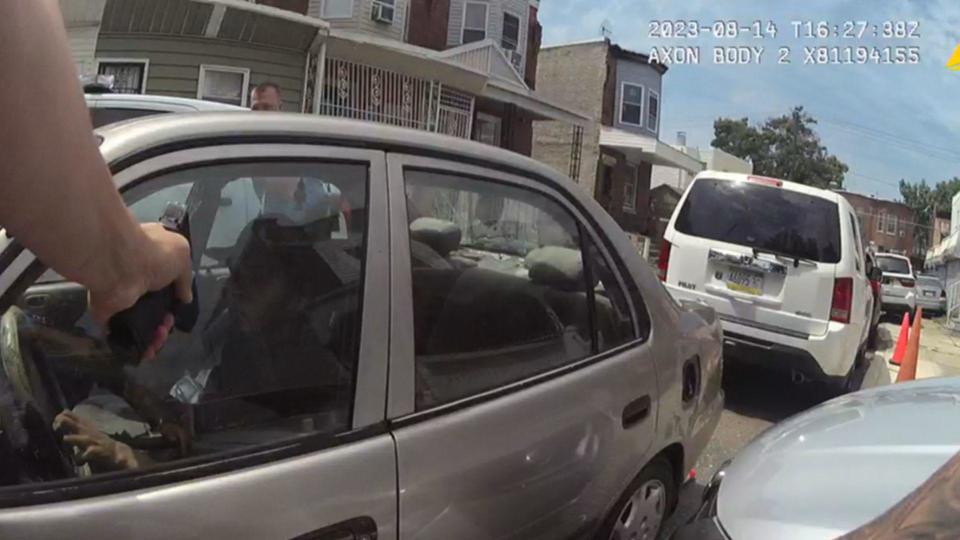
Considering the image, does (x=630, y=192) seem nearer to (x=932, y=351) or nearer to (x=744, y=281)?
(x=932, y=351)

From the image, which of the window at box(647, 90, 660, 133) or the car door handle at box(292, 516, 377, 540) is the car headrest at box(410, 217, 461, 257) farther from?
the window at box(647, 90, 660, 133)

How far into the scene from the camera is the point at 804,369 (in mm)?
5992

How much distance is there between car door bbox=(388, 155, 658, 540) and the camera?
179cm

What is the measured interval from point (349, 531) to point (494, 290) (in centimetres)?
98

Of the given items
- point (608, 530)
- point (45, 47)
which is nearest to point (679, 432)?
point (608, 530)

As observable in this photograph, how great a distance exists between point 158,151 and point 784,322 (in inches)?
221

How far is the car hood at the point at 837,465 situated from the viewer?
6.37ft

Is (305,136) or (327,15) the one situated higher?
(327,15)

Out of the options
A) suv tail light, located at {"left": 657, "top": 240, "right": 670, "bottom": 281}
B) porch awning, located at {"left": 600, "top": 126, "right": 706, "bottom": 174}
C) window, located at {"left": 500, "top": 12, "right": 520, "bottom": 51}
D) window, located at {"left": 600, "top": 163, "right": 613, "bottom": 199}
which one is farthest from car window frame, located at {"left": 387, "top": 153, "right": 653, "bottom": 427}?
window, located at {"left": 600, "top": 163, "right": 613, "bottom": 199}

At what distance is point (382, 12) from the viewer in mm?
17422

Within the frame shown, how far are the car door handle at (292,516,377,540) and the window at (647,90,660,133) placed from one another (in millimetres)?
27563

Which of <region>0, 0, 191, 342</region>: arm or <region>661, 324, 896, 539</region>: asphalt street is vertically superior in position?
<region>0, 0, 191, 342</region>: arm

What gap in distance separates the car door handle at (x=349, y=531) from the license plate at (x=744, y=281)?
5.27m

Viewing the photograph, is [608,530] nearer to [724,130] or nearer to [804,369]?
[804,369]
